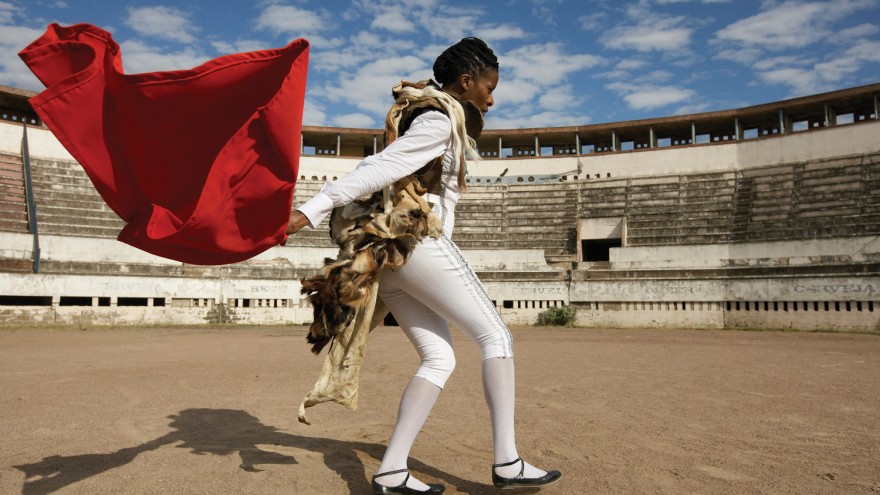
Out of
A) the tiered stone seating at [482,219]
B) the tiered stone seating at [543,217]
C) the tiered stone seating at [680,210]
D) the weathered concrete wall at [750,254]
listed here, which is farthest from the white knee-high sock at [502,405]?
the tiered stone seating at [543,217]

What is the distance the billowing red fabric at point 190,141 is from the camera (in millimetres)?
2473

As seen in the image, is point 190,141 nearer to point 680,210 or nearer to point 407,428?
point 407,428

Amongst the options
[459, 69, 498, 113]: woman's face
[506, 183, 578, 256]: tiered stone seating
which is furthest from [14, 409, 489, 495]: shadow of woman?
[506, 183, 578, 256]: tiered stone seating

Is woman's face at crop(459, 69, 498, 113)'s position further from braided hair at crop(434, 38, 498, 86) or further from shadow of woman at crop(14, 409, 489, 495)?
shadow of woman at crop(14, 409, 489, 495)

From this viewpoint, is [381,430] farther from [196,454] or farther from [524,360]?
[524,360]

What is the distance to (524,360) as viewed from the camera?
9.15 m

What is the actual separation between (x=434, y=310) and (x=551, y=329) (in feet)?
50.7

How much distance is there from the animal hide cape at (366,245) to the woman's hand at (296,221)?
0.26m

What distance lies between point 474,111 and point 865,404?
4.57 metres

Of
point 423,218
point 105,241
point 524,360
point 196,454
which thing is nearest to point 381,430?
point 196,454

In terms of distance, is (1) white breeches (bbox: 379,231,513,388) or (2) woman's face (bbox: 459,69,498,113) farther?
(2) woman's face (bbox: 459,69,498,113)

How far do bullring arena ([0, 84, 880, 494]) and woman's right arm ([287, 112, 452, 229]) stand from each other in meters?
1.36

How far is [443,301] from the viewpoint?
2791 millimetres

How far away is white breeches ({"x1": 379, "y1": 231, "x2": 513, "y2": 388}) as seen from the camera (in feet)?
9.07
